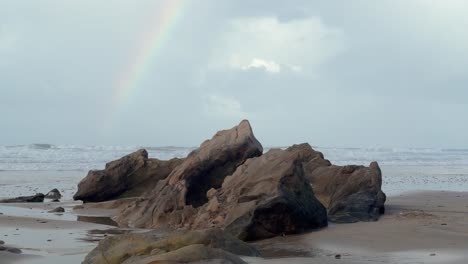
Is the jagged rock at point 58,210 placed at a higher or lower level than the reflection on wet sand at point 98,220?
higher

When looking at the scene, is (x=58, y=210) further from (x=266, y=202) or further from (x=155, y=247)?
(x=155, y=247)

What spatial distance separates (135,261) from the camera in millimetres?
6340

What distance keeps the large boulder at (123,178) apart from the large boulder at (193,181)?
3743 millimetres

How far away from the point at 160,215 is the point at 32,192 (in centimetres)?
980

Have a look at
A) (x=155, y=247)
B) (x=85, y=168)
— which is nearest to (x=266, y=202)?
(x=155, y=247)

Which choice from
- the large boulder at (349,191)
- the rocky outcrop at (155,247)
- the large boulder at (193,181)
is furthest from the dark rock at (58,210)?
the rocky outcrop at (155,247)

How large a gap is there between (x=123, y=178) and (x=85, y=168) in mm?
18791

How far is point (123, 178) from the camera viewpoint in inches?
710

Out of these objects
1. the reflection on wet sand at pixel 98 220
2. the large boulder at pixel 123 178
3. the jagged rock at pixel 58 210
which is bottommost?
the reflection on wet sand at pixel 98 220

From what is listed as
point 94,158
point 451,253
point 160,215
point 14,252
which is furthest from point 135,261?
point 94,158

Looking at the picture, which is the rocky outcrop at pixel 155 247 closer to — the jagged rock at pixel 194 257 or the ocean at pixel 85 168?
the jagged rock at pixel 194 257

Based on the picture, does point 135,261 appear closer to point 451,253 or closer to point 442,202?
point 451,253

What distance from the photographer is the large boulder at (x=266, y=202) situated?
10.1 metres

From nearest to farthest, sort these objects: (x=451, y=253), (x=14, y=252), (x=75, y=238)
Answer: (x=451, y=253), (x=14, y=252), (x=75, y=238)
